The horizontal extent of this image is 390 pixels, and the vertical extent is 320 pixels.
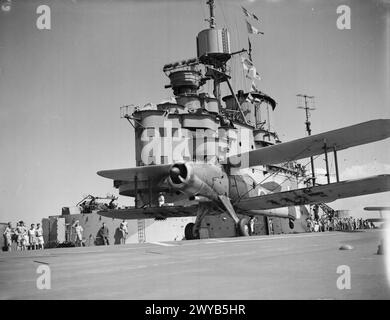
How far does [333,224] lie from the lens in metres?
39.2

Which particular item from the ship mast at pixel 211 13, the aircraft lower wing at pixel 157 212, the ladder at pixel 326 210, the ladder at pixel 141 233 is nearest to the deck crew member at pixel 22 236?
the aircraft lower wing at pixel 157 212

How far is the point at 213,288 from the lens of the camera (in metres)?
3.37

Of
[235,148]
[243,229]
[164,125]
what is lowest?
[243,229]

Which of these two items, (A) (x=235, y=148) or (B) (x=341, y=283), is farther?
(A) (x=235, y=148)

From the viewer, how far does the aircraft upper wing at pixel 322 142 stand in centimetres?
1573

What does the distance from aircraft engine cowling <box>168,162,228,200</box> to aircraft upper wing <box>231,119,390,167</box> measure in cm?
271

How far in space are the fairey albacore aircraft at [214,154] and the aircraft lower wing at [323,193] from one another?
4cm

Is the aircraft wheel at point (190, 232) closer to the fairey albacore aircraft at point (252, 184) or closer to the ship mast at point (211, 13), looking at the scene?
the fairey albacore aircraft at point (252, 184)

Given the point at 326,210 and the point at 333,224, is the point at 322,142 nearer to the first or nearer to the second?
the point at 333,224

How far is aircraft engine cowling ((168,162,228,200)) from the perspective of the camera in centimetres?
1492

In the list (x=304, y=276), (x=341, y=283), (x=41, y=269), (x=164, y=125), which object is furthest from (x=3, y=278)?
(x=164, y=125)

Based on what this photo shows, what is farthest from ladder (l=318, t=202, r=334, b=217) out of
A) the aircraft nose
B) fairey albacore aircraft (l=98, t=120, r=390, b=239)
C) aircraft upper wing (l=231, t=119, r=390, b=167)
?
the aircraft nose
